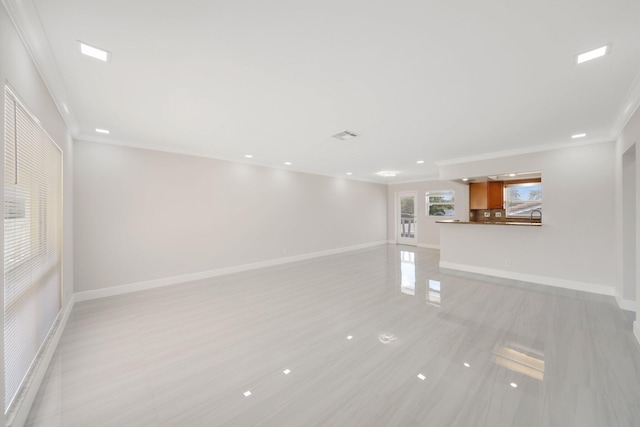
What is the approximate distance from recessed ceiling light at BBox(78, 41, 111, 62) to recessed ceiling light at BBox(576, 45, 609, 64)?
374 centimetres

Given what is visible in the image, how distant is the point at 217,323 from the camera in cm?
303

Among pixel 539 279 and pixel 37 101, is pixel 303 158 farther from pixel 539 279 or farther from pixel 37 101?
pixel 539 279

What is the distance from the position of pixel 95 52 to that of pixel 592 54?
3896mm

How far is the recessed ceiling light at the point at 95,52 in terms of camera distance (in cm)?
184

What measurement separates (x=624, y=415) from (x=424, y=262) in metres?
4.90

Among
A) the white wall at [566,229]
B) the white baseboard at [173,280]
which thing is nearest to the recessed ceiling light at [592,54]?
the white wall at [566,229]

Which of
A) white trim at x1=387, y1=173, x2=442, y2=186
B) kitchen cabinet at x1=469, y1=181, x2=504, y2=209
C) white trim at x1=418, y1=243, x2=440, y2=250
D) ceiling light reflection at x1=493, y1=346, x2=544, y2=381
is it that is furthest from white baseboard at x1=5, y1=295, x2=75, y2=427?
white trim at x1=418, y1=243, x2=440, y2=250

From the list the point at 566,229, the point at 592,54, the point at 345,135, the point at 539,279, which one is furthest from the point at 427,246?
the point at 592,54

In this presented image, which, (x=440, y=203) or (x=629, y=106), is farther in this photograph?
(x=440, y=203)

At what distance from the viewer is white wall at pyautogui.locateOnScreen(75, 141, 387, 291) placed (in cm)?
392

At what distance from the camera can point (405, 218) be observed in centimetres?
1006

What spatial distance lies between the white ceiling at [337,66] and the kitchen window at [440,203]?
467cm

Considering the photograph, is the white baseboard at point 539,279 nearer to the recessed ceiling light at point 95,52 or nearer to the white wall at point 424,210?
the white wall at point 424,210

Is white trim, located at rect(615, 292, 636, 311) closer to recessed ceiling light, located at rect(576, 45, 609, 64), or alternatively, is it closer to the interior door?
recessed ceiling light, located at rect(576, 45, 609, 64)
